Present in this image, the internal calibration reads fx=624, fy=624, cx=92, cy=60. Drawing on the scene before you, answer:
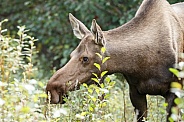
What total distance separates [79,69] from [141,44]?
753 millimetres

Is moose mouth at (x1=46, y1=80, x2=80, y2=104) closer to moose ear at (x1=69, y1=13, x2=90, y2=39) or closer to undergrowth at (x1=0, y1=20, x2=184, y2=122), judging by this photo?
undergrowth at (x1=0, y1=20, x2=184, y2=122)

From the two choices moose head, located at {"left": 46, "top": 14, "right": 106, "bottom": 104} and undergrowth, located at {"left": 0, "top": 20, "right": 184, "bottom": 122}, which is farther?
moose head, located at {"left": 46, "top": 14, "right": 106, "bottom": 104}

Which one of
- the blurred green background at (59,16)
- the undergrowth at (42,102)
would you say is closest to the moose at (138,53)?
the undergrowth at (42,102)

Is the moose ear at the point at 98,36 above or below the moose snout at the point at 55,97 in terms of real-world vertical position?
above

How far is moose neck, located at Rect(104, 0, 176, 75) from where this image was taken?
672cm

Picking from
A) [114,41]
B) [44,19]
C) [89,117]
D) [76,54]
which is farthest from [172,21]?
[44,19]

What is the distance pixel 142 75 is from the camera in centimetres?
679

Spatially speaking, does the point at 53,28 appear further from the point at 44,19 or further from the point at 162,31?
the point at 162,31

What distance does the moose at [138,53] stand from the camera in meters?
6.61

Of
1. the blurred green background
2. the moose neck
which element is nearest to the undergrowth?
the moose neck

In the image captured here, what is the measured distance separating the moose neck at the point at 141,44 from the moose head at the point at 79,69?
164mm

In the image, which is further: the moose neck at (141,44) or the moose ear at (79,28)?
the moose ear at (79,28)

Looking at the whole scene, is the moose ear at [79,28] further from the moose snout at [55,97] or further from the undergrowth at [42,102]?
the moose snout at [55,97]

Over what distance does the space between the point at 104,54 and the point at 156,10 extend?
80 cm
